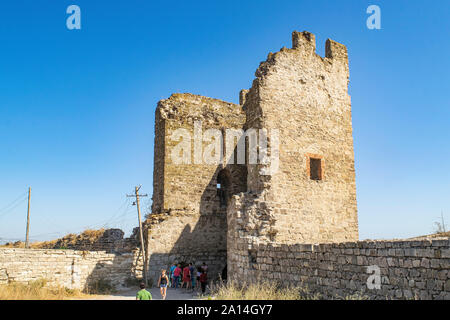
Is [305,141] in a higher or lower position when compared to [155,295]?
higher

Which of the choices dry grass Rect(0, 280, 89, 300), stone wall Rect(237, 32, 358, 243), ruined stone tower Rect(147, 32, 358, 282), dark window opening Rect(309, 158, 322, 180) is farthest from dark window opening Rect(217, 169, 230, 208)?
dry grass Rect(0, 280, 89, 300)

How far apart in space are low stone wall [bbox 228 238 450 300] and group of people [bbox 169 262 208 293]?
2.91 meters

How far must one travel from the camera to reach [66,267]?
11.8 meters

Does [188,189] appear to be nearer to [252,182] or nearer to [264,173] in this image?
[252,182]

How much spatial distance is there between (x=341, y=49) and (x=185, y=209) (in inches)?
350

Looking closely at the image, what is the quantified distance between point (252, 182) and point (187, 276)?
3.89 metres

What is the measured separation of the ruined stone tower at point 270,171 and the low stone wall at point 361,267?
1770 millimetres

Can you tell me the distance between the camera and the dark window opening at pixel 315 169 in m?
12.7

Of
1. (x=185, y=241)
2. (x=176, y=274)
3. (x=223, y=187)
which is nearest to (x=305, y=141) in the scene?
(x=223, y=187)

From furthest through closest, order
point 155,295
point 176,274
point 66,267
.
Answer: point 176,274 → point 66,267 → point 155,295

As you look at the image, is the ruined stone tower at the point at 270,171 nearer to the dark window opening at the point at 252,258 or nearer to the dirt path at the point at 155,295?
the dark window opening at the point at 252,258

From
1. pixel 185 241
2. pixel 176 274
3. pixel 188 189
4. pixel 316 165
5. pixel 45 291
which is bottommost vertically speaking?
pixel 45 291

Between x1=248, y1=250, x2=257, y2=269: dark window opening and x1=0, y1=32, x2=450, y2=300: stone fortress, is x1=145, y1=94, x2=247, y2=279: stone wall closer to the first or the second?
x1=0, y1=32, x2=450, y2=300: stone fortress

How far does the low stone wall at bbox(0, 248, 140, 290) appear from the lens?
11.2 meters
